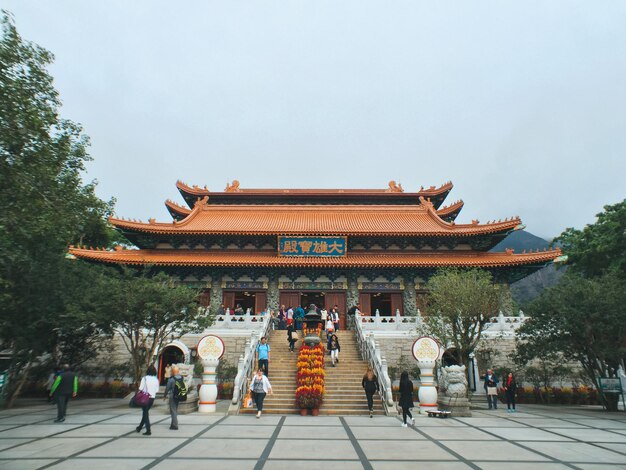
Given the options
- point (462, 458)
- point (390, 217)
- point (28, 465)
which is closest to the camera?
point (28, 465)

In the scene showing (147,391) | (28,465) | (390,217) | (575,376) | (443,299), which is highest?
(390,217)

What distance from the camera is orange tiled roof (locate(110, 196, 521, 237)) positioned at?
22094 millimetres

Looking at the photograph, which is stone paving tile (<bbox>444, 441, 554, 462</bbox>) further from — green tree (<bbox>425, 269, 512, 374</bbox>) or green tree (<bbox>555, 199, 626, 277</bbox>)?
green tree (<bbox>555, 199, 626, 277</bbox>)

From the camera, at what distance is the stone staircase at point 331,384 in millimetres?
11422

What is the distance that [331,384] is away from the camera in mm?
12844

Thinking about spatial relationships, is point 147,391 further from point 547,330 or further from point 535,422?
point 547,330

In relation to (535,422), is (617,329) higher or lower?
higher

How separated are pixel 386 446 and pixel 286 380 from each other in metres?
6.52

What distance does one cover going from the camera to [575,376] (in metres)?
15.8

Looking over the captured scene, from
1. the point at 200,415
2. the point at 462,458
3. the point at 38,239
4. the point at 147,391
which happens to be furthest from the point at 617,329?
the point at 38,239

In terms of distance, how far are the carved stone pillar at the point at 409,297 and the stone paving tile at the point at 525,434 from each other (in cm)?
1214

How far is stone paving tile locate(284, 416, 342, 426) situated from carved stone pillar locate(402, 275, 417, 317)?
1166cm

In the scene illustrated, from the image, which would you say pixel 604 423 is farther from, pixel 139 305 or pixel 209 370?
pixel 139 305

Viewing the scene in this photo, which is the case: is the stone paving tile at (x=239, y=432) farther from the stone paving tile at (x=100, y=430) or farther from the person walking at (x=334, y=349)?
the person walking at (x=334, y=349)
